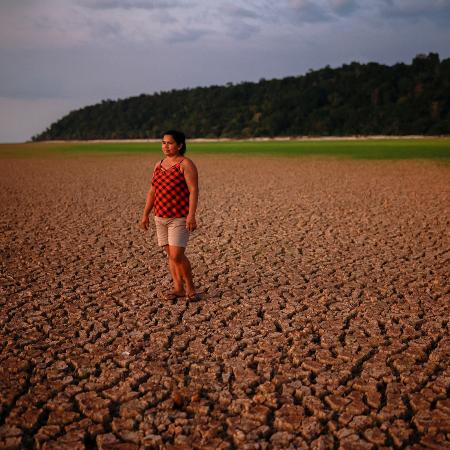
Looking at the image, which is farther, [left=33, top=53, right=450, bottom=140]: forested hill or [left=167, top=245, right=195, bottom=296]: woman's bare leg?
[left=33, top=53, right=450, bottom=140]: forested hill

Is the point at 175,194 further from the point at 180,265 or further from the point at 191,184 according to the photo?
the point at 180,265

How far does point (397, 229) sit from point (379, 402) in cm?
564

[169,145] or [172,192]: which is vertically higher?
[169,145]

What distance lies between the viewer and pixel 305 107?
85812 mm

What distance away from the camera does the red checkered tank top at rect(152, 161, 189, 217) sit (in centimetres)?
403

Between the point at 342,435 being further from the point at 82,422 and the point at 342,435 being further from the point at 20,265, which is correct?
the point at 20,265

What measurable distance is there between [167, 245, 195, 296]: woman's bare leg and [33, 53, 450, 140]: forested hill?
65.5m

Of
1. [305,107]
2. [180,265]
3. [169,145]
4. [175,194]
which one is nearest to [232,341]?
[180,265]

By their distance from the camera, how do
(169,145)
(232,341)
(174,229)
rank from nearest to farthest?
(232,341) < (169,145) < (174,229)

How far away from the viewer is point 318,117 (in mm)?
80938

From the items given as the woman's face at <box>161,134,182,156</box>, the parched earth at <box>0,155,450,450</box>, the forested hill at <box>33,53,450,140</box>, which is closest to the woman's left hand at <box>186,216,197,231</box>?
the woman's face at <box>161,134,182,156</box>

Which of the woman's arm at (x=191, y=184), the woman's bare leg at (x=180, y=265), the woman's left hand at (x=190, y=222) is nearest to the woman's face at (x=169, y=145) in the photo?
the woman's arm at (x=191, y=184)

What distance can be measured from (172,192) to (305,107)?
86375 millimetres

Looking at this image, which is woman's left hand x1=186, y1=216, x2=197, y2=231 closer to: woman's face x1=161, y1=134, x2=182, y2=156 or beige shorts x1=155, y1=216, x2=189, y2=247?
beige shorts x1=155, y1=216, x2=189, y2=247
